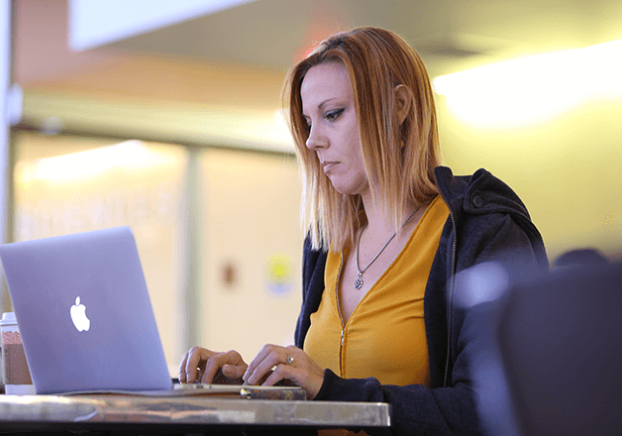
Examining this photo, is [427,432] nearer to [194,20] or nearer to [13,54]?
[194,20]

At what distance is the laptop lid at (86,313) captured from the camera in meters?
1.02

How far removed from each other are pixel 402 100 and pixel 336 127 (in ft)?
0.50

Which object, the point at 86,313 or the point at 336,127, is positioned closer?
the point at 86,313

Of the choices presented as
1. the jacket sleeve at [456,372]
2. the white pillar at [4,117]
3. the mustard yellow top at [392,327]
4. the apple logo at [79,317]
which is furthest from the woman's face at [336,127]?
the white pillar at [4,117]

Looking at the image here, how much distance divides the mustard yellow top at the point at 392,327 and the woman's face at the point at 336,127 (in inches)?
7.6

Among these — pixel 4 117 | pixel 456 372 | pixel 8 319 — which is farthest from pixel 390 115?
pixel 4 117

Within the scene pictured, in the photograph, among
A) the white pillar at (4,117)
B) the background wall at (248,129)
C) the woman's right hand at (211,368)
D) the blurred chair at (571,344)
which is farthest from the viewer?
the white pillar at (4,117)

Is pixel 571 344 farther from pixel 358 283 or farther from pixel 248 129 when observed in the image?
pixel 248 129

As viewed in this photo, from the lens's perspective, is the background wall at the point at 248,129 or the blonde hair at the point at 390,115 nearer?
the blonde hair at the point at 390,115

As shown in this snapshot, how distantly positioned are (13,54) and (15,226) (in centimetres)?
111

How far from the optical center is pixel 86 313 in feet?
3.48

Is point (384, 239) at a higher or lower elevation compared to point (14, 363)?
higher

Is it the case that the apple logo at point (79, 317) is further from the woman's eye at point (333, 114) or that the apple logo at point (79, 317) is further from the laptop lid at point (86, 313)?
the woman's eye at point (333, 114)

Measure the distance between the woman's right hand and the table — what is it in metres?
0.47
